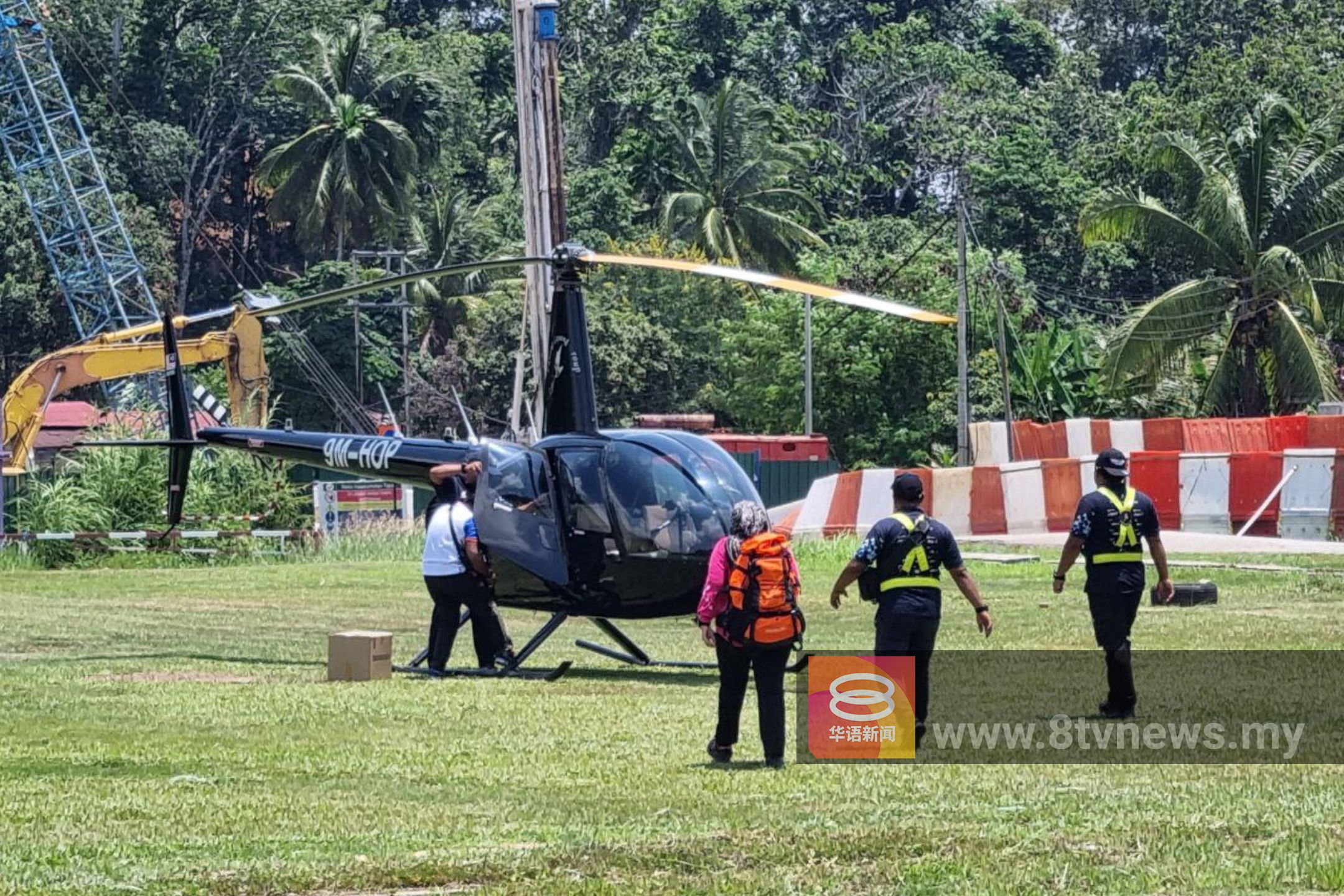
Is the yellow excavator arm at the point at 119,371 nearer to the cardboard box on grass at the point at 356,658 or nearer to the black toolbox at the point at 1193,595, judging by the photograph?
the black toolbox at the point at 1193,595

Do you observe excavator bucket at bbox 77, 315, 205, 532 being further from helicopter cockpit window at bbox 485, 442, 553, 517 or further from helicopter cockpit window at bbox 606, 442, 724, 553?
helicopter cockpit window at bbox 606, 442, 724, 553

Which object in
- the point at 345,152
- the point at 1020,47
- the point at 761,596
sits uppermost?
the point at 1020,47

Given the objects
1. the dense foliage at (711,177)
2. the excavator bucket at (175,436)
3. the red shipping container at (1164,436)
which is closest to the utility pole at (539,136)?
the excavator bucket at (175,436)

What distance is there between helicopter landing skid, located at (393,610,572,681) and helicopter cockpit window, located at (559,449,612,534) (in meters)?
0.84

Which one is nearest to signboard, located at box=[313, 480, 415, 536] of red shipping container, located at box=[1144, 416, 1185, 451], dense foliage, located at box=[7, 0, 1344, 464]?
red shipping container, located at box=[1144, 416, 1185, 451]

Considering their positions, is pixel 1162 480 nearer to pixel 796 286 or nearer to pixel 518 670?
pixel 518 670

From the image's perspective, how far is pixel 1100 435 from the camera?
44.8 meters

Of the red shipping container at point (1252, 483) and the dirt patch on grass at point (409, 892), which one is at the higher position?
the red shipping container at point (1252, 483)

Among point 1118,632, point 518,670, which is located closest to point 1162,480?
point 518,670

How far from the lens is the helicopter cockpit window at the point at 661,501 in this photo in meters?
16.3

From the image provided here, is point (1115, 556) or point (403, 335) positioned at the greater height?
point (403, 335)

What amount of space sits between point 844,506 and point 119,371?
13.9m

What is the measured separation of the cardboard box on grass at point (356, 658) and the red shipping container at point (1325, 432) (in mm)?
27051

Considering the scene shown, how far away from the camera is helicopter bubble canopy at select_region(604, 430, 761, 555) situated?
1633cm
